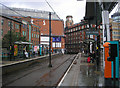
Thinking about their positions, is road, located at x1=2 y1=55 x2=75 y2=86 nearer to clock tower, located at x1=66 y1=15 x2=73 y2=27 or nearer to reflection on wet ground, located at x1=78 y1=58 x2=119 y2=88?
reflection on wet ground, located at x1=78 y1=58 x2=119 y2=88

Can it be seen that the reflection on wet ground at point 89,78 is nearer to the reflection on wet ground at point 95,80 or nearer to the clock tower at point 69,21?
the reflection on wet ground at point 95,80

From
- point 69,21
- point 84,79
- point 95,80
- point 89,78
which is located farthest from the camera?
point 69,21

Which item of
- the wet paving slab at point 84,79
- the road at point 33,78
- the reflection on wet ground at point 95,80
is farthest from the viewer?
the road at point 33,78


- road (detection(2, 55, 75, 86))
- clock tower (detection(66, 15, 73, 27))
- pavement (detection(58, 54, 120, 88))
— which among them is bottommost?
road (detection(2, 55, 75, 86))

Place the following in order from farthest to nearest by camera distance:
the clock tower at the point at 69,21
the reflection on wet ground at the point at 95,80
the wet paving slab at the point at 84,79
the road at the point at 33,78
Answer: the clock tower at the point at 69,21 → the road at the point at 33,78 → the wet paving slab at the point at 84,79 → the reflection on wet ground at the point at 95,80

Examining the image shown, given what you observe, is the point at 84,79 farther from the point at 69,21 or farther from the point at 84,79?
the point at 69,21

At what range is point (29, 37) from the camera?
56.8 meters

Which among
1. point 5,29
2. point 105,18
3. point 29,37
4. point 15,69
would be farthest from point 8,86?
point 29,37

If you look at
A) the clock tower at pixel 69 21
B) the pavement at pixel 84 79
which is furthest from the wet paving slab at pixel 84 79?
the clock tower at pixel 69 21

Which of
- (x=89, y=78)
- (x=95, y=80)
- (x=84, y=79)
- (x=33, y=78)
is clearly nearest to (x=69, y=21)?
(x=33, y=78)

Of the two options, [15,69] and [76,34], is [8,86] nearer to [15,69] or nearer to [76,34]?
[15,69]

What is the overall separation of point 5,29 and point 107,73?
127 feet

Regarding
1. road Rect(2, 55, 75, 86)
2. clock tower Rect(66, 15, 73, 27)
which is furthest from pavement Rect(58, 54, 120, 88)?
clock tower Rect(66, 15, 73, 27)

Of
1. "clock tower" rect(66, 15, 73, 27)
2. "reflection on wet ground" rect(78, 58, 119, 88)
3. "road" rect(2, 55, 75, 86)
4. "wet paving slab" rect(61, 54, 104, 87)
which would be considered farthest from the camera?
"clock tower" rect(66, 15, 73, 27)
